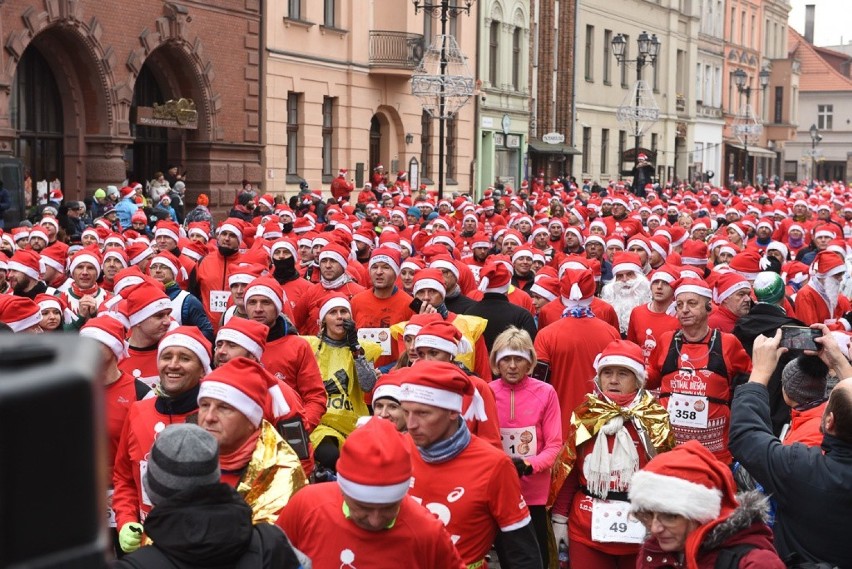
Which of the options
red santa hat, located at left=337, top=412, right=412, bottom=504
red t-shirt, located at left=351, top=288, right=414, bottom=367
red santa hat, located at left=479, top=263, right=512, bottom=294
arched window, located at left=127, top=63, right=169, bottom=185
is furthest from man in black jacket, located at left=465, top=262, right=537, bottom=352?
arched window, located at left=127, top=63, right=169, bottom=185

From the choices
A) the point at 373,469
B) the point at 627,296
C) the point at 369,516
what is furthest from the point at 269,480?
the point at 627,296

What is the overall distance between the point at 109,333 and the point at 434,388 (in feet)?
8.42

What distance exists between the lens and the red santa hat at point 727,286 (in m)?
9.40

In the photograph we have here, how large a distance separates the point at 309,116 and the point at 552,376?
26.5 meters

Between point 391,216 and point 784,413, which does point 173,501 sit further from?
point 391,216

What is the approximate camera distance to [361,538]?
375 centimetres

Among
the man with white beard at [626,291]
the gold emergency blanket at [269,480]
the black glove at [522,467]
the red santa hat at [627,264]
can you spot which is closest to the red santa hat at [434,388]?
the gold emergency blanket at [269,480]

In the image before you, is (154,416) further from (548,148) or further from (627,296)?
(548,148)

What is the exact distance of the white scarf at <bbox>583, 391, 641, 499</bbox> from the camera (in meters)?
5.86

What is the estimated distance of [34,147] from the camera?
25.5 meters

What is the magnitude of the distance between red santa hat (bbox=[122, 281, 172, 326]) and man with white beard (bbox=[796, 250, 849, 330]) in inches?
246

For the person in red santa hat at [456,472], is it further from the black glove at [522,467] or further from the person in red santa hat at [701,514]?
the black glove at [522,467]

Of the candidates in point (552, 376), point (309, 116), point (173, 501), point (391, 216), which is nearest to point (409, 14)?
point (309, 116)

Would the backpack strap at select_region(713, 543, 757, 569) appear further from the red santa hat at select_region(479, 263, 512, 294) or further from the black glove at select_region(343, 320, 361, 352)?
the red santa hat at select_region(479, 263, 512, 294)
